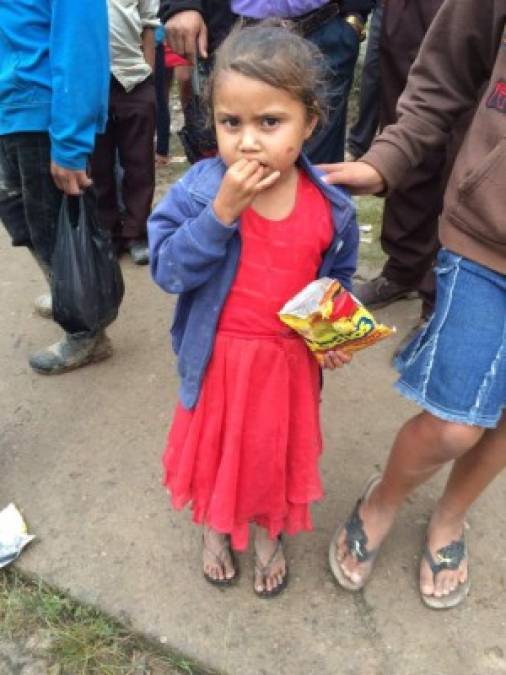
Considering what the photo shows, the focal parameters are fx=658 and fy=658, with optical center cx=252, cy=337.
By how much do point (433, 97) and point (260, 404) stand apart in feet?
2.88

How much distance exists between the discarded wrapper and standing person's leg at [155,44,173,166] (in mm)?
3605

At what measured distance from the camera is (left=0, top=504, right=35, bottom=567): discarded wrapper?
6.40 feet

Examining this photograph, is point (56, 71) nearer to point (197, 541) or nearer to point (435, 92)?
point (435, 92)

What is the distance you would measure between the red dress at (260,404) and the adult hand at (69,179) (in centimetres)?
101

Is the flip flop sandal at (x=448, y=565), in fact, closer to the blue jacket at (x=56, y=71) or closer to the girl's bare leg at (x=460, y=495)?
the girl's bare leg at (x=460, y=495)

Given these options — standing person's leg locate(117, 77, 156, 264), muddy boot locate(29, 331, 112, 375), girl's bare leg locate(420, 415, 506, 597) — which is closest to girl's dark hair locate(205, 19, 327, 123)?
girl's bare leg locate(420, 415, 506, 597)

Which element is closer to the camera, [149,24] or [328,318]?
[328,318]

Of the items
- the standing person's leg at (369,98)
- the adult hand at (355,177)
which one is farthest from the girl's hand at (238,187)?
the standing person's leg at (369,98)

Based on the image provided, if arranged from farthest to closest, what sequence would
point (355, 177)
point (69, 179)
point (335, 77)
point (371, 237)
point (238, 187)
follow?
point (371, 237) → point (335, 77) → point (69, 179) → point (355, 177) → point (238, 187)

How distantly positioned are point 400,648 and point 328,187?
1.22 meters

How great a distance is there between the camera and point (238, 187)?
1264 millimetres

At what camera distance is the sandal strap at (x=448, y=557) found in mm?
1896

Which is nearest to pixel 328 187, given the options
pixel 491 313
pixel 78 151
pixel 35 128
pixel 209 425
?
pixel 491 313

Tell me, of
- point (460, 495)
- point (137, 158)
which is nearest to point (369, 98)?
point (137, 158)
